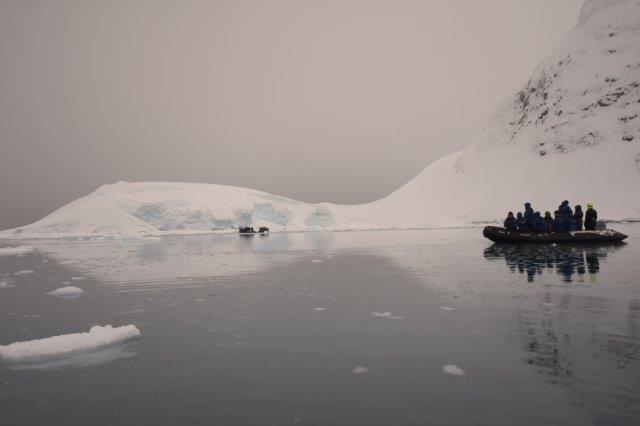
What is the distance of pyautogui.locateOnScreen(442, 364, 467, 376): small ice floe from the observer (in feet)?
17.0

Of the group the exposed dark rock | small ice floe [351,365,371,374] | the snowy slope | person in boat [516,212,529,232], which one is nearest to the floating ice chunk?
small ice floe [351,365,371,374]

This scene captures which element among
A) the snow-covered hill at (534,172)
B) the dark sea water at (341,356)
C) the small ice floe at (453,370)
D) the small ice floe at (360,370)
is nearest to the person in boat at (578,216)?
the dark sea water at (341,356)

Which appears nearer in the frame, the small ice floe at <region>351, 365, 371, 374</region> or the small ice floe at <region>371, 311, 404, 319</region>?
the small ice floe at <region>351, 365, 371, 374</region>

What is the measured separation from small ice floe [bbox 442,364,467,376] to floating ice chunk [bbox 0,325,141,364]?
15.7ft

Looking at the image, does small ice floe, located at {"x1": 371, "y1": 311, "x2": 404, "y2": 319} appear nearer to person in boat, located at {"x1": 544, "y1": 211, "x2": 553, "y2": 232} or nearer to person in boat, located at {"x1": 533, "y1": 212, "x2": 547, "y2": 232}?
person in boat, located at {"x1": 533, "y1": 212, "x2": 547, "y2": 232}

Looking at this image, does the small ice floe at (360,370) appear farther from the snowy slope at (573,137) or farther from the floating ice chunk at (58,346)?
the snowy slope at (573,137)

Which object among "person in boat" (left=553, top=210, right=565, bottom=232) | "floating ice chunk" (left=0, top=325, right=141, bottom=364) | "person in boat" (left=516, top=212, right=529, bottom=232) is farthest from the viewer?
"person in boat" (left=516, top=212, right=529, bottom=232)

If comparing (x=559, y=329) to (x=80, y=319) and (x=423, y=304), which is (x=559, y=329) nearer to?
(x=423, y=304)

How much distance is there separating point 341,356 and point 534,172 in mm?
100052

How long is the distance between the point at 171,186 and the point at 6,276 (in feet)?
276

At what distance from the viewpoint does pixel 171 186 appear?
97750 mm

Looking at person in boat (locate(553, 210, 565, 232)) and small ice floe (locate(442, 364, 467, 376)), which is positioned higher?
person in boat (locate(553, 210, 565, 232))

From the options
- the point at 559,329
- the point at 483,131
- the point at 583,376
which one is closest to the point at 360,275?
the point at 559,329

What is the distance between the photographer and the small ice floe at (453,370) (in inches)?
204
